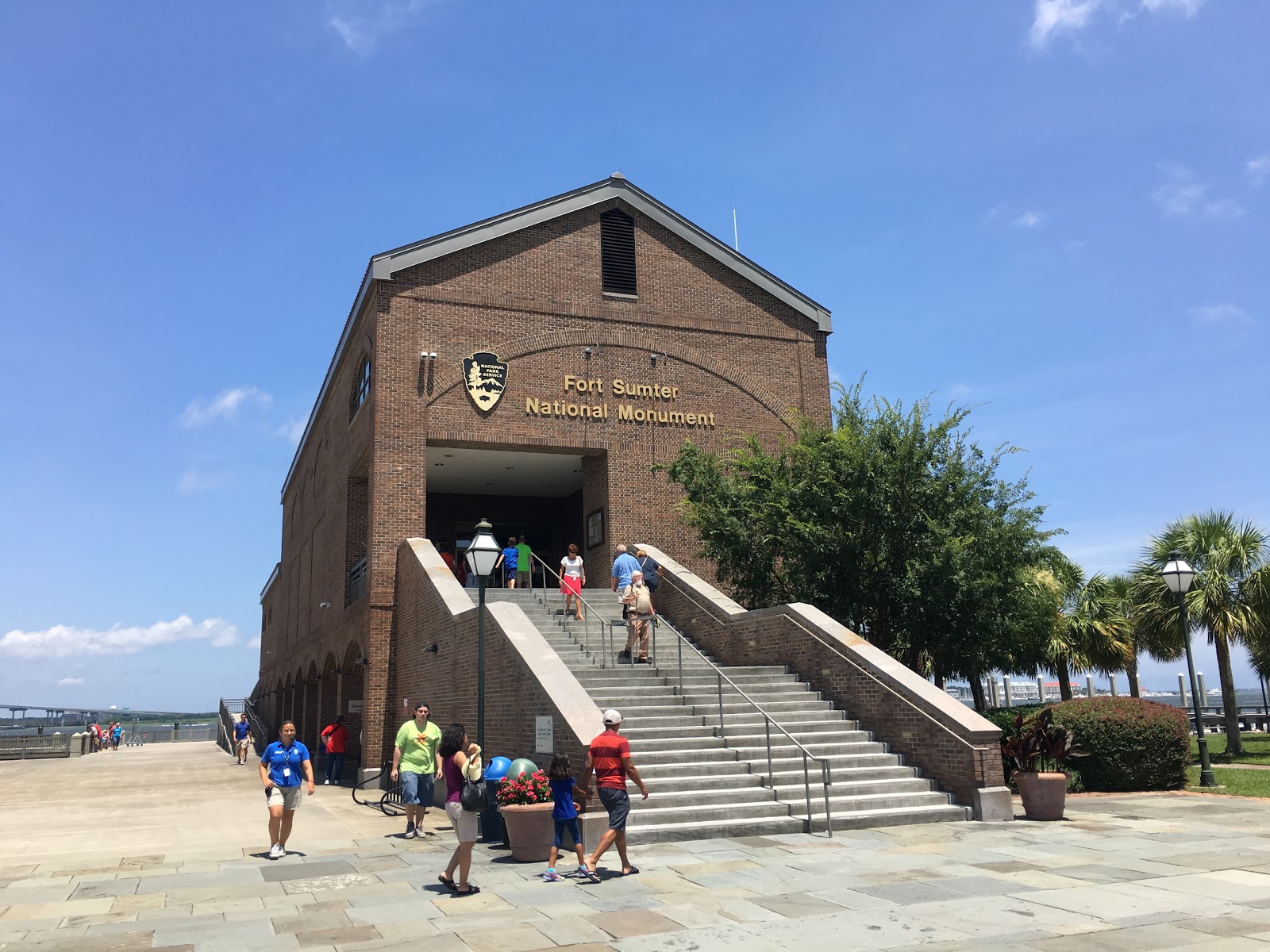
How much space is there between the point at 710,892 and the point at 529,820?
241 centimetres

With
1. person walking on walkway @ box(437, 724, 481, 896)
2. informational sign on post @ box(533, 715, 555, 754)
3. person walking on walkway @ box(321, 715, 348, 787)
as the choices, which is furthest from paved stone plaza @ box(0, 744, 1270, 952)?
person walking on walkway @ box(321, 715, 348, 787)

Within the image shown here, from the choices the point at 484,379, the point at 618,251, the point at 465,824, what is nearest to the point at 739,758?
the point at 465,824

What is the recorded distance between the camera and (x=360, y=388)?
25.0 metres

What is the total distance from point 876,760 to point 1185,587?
672 cm

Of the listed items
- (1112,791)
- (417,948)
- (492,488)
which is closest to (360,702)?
(492,488)

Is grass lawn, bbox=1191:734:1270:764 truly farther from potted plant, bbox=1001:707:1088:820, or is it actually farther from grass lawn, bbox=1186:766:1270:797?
potted plant, bbox=1001:707:1088:820

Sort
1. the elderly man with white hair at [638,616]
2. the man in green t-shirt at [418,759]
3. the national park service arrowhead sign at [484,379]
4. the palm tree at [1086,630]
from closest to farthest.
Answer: the man in green t-shirt at [418,759], the elderly man with white hair at [638,616], the national park service arrowhead sign at [484,379], the palm tree at [1086,630]

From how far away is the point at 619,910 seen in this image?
7727mm

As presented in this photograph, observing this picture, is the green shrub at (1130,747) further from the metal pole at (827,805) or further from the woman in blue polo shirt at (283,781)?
the woman in blue polo shirt at (283,781)

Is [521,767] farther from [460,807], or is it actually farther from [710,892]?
[710,892]

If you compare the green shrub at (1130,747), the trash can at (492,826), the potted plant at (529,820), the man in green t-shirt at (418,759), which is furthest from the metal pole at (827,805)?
the green shrub at (1130,747)

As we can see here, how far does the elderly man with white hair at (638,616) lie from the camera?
16.2m

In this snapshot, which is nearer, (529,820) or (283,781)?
(529,820)

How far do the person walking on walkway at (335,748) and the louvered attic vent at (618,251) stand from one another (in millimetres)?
12263
